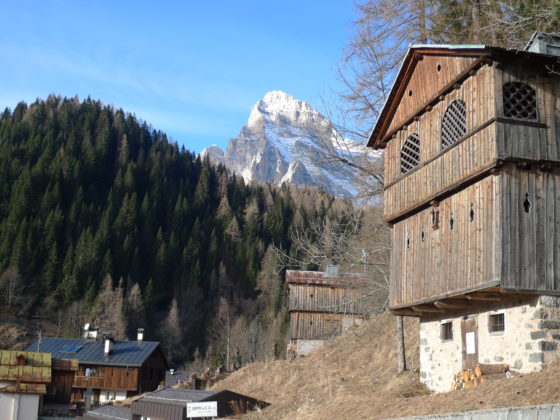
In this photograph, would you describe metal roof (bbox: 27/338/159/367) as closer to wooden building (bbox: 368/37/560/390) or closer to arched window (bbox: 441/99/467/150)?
wooden building (bbox: 368/37/560/390)

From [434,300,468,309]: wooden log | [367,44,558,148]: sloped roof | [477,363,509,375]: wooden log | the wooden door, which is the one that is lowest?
[477,363,509,375]: wooden log

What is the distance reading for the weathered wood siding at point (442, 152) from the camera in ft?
51.8

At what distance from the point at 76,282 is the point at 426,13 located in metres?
81.8

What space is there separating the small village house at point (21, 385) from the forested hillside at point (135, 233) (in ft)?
88.0

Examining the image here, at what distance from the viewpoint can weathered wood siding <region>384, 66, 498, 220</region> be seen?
1577cm

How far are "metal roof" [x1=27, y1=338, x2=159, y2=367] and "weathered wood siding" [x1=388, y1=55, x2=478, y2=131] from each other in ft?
148

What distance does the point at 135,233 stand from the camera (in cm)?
11344

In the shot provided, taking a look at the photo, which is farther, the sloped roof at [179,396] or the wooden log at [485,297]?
the sloped roof at [179,396]

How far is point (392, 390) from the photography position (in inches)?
774

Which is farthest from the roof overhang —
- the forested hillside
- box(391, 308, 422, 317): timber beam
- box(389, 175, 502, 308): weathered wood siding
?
the forested hillside

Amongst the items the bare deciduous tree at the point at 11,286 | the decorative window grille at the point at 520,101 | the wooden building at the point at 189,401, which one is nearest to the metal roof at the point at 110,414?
the wooden building at the point at 189,401

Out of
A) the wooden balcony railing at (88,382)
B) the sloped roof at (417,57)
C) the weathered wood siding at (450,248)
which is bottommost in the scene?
the wooden balcony railing at (88,382)

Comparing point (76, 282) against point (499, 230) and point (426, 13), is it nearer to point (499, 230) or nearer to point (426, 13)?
point (426, 13)

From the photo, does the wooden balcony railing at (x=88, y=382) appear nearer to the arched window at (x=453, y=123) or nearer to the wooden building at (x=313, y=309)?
the wooden building at (x=313, y=309)
